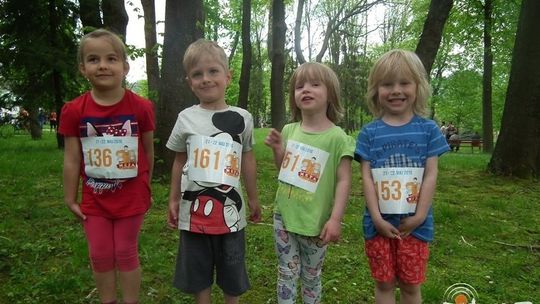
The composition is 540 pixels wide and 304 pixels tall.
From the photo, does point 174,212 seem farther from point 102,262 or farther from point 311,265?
point 311,265

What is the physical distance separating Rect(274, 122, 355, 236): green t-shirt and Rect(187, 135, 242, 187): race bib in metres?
0.36

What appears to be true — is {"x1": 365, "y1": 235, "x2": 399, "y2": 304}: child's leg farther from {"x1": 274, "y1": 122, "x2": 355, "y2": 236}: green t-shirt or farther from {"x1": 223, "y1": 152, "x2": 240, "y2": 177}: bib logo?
{"x1": 223, "y1": 152, "x2": 240, "y2": 177}: bib logo

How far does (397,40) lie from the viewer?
32.5m

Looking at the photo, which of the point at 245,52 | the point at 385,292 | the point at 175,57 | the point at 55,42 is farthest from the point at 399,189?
the point at 245,52

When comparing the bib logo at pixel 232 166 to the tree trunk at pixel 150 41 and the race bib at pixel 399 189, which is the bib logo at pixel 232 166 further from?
the tree trunk at pixel 150 41

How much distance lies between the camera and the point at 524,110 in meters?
6.91

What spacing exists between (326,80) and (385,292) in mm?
1233

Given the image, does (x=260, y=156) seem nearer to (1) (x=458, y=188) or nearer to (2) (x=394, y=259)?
(1) (x=458, y=188)

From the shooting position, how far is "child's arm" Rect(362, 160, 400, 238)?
2.21 metres

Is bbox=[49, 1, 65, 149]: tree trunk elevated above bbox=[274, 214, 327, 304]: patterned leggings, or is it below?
above

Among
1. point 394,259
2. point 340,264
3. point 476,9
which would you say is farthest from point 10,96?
point 476,9

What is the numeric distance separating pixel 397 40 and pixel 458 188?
28.2 metres

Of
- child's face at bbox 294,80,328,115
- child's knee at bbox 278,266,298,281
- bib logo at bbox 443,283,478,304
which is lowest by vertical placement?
bib logo at bbox 443,283,478,304

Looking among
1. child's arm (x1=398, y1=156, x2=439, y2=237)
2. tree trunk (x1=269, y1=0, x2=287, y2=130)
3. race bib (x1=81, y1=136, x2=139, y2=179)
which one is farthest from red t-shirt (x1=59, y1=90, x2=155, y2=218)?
tree trunk (x1=269, y1=0, x2=287, y2=130)
